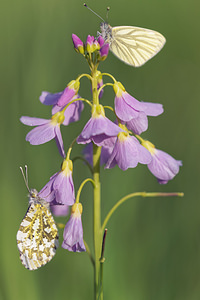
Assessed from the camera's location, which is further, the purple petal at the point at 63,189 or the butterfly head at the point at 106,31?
the butterfly head at the point at 106,31

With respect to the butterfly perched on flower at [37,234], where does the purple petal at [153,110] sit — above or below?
above

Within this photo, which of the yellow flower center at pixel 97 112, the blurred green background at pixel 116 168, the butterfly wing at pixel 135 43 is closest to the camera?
the yellow flower center at pixel 97 112

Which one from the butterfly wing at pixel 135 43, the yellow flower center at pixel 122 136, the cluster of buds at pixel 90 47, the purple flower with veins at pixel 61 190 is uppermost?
the butterfly wing at pixel 135 43

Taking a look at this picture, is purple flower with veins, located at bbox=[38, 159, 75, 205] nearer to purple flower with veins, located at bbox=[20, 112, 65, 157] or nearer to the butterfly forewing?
purple flower with veins, located at bbox=[20, 112, 65, 157]

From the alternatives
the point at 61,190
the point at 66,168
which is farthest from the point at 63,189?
the point at 66,168

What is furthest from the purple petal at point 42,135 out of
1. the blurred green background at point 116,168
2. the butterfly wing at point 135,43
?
the blurred green background at point 116,168

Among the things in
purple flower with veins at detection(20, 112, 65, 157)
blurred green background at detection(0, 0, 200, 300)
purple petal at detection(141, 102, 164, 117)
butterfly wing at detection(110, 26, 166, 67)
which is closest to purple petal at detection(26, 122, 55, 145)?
purple flower with veins at detection(20, 112, 65, 157)

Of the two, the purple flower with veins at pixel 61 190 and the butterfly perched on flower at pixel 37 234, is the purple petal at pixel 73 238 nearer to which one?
the purple flower with veins at pixel 61 190
